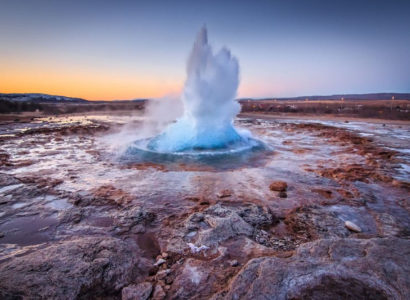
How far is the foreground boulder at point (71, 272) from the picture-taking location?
182 centimetres

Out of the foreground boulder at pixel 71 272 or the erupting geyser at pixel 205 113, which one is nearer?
the foreground boulder at pixel 71 272

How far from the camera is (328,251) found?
88.7 inches

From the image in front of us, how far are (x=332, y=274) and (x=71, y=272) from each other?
92.0 inches

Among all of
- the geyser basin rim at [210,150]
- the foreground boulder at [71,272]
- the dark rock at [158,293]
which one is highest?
the geyser basin rim at [210,150]

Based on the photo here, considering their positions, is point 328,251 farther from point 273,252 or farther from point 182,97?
point 182,97

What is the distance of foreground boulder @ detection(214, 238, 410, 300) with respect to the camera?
5.68ft

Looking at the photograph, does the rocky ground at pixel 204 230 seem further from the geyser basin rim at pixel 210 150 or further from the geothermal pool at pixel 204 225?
the geyser basin rim at pixel 210 150

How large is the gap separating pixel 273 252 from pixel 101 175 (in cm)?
474

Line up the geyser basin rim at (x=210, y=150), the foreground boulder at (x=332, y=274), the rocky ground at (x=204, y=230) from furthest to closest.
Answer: the geyser basin rim at (x=210, y=150)
the rocky ground at (x=204, y=230)
the foreground boulder at (x=332, y=274)

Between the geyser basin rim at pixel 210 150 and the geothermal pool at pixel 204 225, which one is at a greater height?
the geyser basin rim at pixel 210 150

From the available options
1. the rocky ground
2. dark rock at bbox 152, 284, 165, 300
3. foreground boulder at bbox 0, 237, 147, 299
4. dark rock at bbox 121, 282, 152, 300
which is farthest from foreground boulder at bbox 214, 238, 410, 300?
foreground boulder at bbox 0, 237, 147, 299

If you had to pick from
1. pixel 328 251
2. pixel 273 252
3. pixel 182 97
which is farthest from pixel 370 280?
pixel 182 97

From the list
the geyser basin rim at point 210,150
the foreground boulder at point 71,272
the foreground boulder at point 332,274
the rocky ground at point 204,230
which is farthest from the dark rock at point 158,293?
the geyser basin rim at point 210,150

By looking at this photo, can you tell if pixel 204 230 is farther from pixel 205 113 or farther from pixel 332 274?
pixel 205 113
